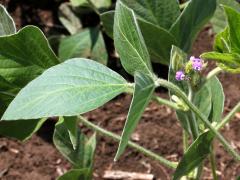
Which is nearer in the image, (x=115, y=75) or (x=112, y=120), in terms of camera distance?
(x=115, y=75)

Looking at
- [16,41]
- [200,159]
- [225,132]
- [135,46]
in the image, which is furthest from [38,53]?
[225,132]

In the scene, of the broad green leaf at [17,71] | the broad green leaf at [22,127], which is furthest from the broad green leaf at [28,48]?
the broad green leaf at [22,127]

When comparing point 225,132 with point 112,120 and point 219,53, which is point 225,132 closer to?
point 112,120

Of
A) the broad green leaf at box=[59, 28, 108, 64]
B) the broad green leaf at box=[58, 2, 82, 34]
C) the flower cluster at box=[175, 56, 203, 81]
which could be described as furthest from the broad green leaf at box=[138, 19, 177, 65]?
the broad green leaf at box=[58, 2, 82, 34]

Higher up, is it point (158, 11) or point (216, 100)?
point (158, 11)

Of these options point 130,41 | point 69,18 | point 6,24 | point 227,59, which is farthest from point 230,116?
point 69,18

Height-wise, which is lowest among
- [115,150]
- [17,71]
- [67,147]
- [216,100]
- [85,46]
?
[115,150]

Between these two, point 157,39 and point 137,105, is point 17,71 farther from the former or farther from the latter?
point 137,105
